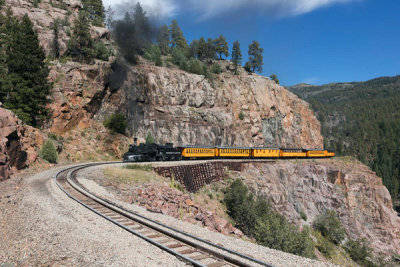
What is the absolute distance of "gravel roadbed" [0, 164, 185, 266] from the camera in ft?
23.5

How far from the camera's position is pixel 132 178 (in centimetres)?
2139

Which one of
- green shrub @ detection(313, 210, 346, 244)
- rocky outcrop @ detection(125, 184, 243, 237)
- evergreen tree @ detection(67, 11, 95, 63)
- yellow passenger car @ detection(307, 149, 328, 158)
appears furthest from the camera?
yellow passenger car @ detection(307, 149, 328, 158)

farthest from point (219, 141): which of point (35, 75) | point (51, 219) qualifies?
point (51, 219)

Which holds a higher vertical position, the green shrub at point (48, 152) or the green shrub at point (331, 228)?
the green shrub at point (48, 152)

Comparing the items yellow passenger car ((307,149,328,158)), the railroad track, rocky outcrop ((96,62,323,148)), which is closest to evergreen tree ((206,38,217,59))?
rocky outcrop ((96,62,323,148))

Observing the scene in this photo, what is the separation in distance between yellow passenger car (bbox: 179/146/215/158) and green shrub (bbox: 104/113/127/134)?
16.9 metres

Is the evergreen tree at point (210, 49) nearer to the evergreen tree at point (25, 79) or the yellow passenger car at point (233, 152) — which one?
the yellow passenger car at point (233, 152)

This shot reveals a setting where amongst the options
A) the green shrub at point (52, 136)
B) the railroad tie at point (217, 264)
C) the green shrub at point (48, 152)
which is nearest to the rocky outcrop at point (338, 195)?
the green shrub at point (48, 152)

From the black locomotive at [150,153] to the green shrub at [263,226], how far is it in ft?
32.8

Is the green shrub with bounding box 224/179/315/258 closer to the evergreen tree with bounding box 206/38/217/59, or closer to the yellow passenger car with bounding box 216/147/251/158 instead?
the yellow passenger car with bounding box 216/147/251/158

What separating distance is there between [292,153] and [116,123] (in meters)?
38.3

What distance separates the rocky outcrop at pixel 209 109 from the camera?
54688 millimetres

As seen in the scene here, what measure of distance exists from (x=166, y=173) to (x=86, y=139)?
877 inches

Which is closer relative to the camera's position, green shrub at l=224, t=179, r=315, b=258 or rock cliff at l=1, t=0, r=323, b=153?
green shrub at l=224, t=179, r=315, b=258
